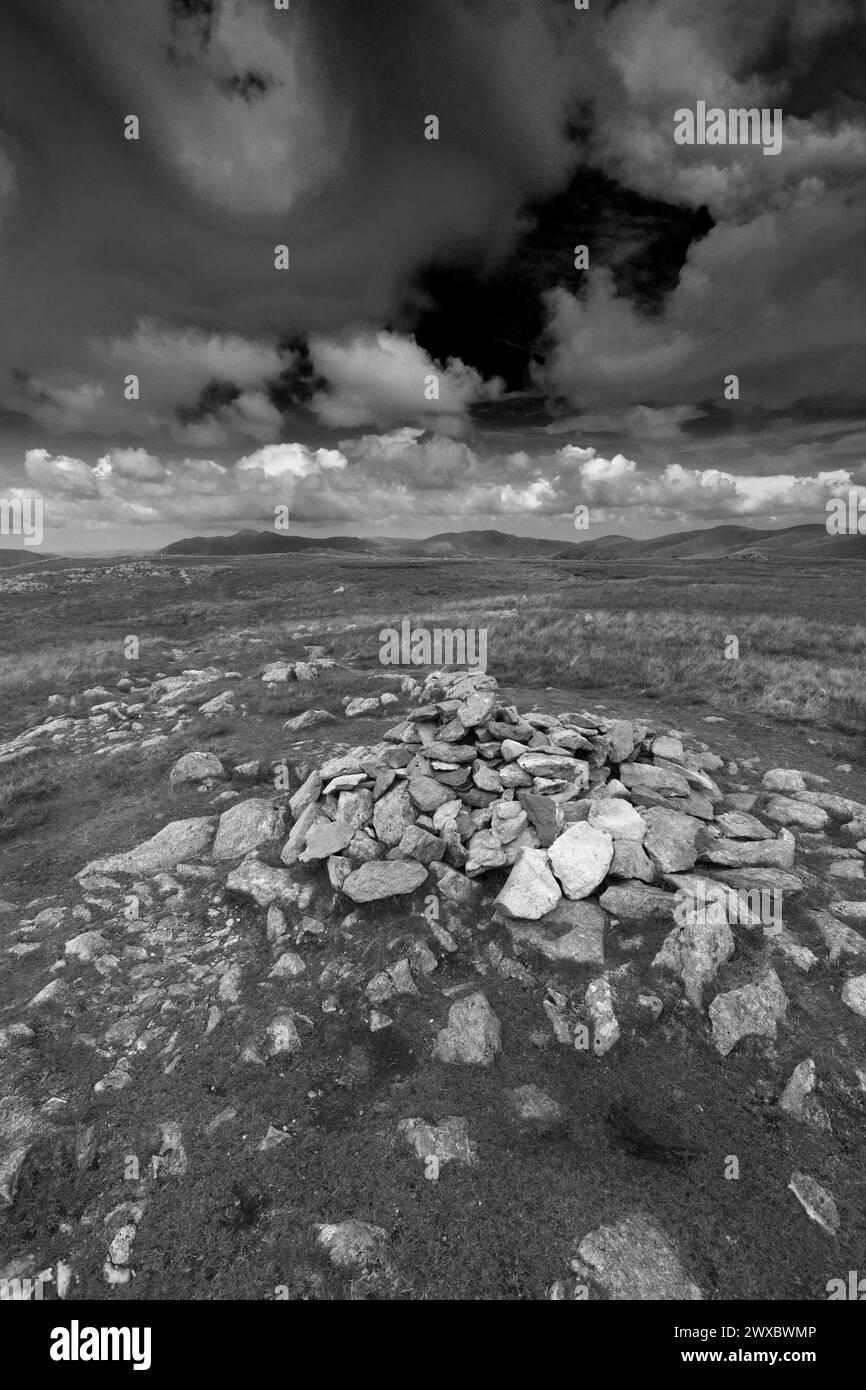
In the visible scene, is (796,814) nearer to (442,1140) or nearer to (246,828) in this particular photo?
(442,1140)

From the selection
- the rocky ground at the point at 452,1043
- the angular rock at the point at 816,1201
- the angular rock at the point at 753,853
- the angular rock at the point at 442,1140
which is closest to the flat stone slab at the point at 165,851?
the rocky ground at the point at 452,1043

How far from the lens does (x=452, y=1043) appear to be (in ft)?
18.0

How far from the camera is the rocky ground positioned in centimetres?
397

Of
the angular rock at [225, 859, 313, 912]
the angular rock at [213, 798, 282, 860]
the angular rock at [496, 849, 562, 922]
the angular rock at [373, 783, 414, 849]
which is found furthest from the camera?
the angular rock at [213, 798, 282, 860]

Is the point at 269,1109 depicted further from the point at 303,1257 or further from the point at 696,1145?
the point at 696,1145

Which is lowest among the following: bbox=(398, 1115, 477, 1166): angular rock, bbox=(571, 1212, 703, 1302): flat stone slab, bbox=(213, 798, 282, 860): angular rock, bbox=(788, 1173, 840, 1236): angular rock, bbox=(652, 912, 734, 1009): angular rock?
bbox=(571, 1212, 703, 1302): flat stone slab

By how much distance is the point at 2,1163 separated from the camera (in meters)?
4.43

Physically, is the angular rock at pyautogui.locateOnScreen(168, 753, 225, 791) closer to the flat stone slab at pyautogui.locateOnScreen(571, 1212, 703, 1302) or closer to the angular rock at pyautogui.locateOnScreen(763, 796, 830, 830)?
the flat stone slab at pyautogui.locateOnScreen(571, 1212, 703, 1302)

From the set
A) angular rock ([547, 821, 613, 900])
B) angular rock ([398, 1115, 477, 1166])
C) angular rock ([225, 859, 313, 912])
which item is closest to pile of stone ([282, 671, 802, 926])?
angular rock ([547, 821, 613, 900])

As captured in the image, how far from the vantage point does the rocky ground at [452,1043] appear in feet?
13.0

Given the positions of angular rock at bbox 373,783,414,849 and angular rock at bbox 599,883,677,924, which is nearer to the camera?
angular rock at bbox 599,883,677,924

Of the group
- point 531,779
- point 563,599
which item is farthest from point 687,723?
point 563,599

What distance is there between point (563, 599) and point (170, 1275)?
4362 centimetres

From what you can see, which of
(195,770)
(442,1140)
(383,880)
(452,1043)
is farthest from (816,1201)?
(195,770)
